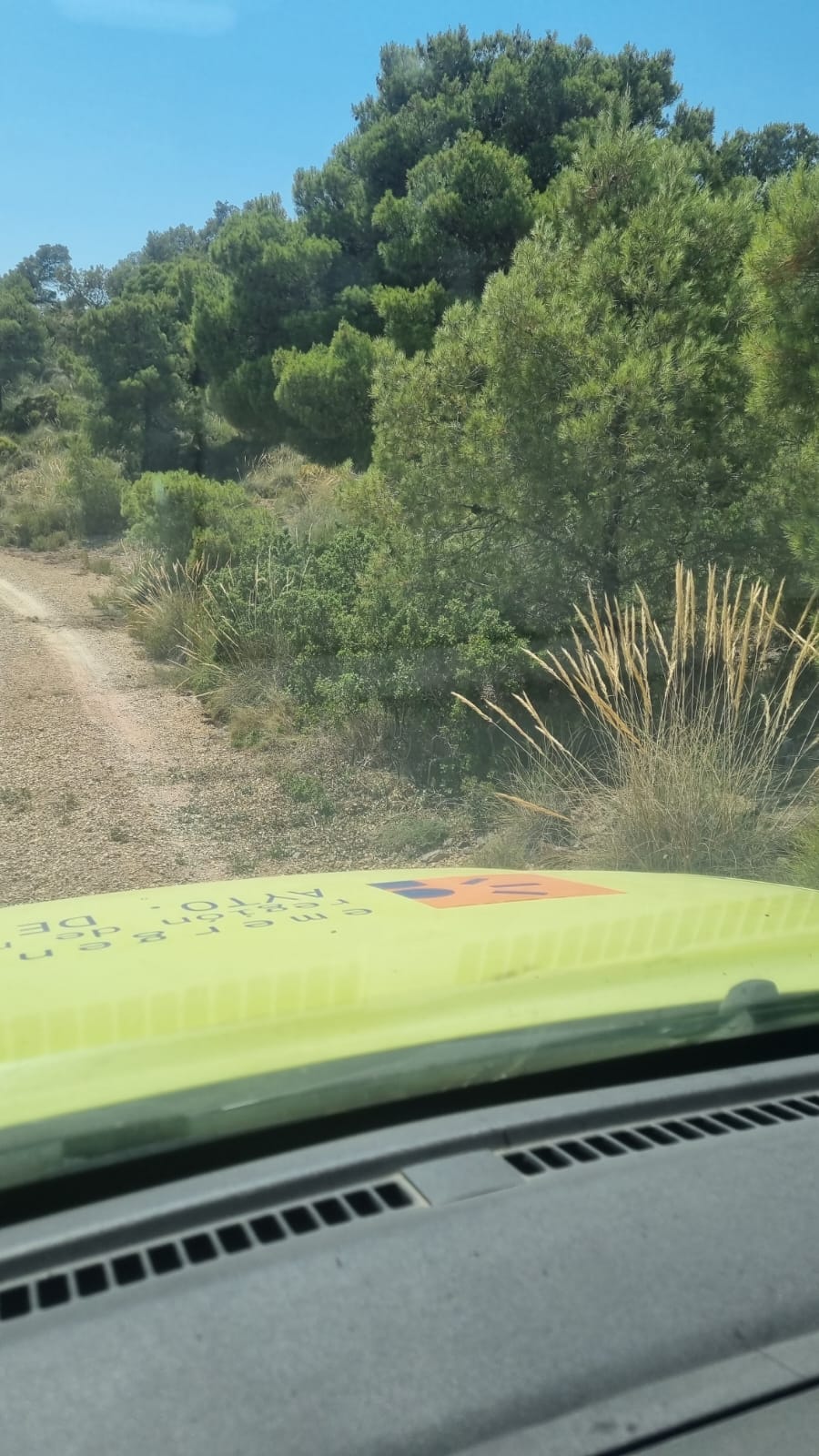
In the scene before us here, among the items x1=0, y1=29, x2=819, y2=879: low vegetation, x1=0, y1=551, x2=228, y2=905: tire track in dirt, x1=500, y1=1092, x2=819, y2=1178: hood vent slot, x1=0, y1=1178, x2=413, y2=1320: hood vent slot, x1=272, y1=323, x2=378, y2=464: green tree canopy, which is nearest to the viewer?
x1=0, y1=1178, x2=413, y2=1320: hood vent slot

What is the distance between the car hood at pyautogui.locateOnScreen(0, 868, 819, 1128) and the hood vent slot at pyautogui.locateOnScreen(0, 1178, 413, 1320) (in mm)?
264

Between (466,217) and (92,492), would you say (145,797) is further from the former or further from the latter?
(92,492)

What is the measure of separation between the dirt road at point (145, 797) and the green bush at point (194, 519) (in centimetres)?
270

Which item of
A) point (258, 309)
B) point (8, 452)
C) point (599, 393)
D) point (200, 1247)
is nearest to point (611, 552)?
point (599, 393)

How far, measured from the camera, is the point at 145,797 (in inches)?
382

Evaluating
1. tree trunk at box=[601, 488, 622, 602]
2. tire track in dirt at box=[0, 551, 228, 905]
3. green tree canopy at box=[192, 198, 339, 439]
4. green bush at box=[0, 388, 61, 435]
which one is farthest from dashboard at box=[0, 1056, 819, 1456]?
green bush at box=[0, 388, 61, 435]

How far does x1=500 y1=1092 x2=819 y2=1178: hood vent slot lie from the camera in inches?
82.0

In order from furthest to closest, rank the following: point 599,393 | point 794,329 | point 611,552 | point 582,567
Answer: point 582,567, point 611,552, point 599,393, point 794,329

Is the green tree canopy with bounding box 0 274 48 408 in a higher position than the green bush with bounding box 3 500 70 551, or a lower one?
higher

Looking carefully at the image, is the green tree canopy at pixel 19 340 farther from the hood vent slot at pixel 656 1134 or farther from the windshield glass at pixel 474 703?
the hood vent slot at pixel 656 1134

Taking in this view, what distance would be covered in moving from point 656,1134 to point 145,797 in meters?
7.91

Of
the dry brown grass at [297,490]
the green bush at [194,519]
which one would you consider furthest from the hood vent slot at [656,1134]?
the green bush at [194,519]

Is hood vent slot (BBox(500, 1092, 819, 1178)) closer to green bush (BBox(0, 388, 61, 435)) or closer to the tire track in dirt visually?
the tire track in dirt

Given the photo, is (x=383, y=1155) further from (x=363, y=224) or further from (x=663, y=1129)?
(x=363, y=224)
